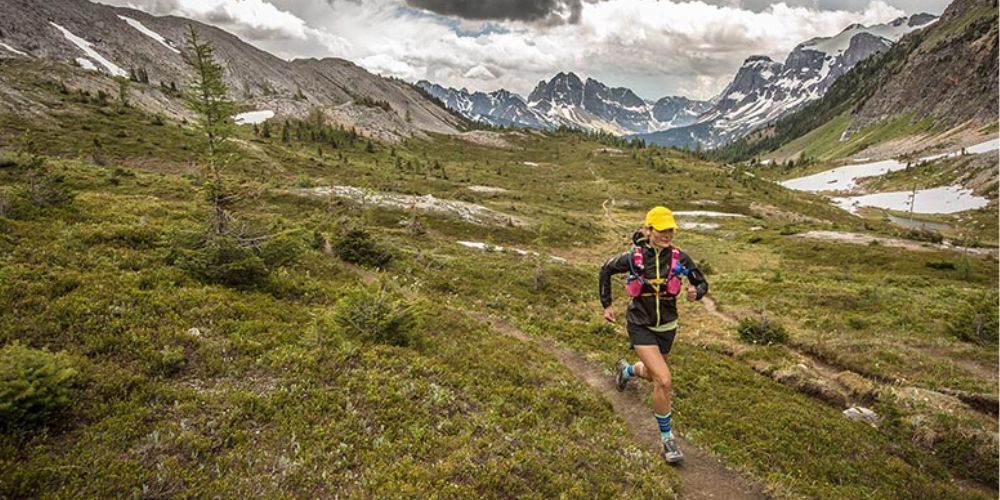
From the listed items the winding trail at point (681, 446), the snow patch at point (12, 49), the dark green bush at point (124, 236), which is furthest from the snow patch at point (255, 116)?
the winding trail at point (681, 446)

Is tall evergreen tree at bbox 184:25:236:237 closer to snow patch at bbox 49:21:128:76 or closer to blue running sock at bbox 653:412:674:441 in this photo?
blue running sock at bbox 653:412:674:441

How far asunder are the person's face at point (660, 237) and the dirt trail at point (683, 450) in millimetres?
5171

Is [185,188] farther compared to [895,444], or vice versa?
[185,188]

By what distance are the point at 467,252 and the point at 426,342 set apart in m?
24.2

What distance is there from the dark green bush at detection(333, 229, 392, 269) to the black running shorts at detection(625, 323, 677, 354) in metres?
19.1

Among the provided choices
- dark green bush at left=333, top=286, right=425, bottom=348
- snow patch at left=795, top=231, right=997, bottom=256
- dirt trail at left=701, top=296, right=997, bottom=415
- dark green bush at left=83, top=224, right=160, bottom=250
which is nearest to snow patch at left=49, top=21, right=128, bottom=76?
dark green bush at left=83, top=224, right=160, bottom=250

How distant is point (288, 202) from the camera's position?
46.9 m

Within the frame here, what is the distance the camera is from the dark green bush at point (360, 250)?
26.5 metres

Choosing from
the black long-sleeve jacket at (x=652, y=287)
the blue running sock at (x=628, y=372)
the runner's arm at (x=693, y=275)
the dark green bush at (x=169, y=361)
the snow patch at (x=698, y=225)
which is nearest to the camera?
the dark green bush at (x=169, y=361)

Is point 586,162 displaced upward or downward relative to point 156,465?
upward

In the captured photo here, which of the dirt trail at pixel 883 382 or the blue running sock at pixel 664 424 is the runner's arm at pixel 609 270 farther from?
the dirt trail at pixel 883 382

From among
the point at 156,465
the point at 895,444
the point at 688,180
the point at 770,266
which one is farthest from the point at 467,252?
the point at 688,180

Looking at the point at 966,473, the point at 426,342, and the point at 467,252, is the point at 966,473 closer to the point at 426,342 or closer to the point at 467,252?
the point at 426,342

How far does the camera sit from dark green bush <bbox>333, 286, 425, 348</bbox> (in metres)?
12.8
